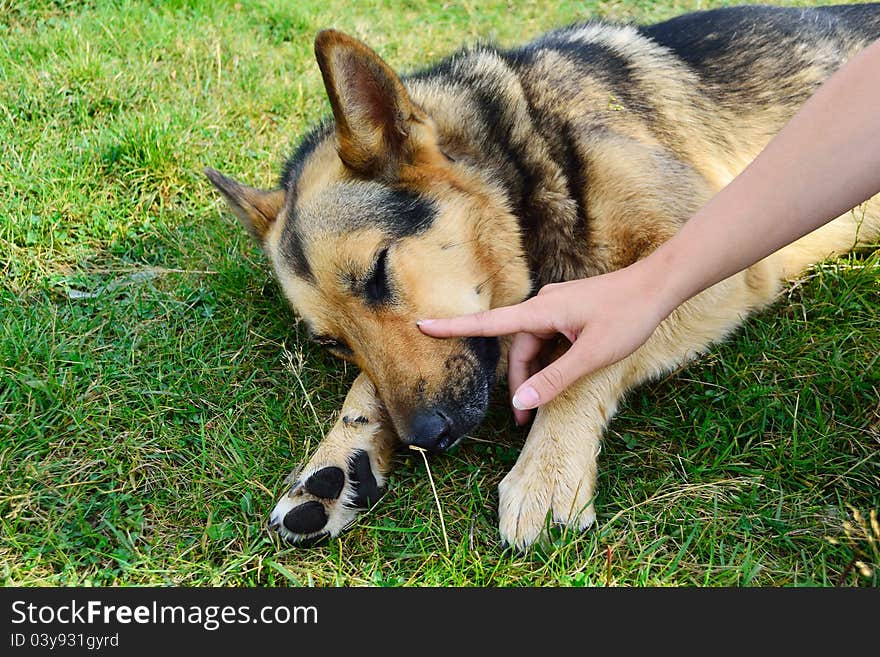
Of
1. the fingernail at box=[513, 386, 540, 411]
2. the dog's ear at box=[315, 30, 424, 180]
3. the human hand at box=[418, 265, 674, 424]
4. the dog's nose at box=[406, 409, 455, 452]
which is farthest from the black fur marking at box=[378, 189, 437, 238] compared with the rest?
the fingernail at box=[513, 386, 540, 411]

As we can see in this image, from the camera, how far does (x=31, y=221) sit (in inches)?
176

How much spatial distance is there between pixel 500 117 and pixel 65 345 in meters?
2.52

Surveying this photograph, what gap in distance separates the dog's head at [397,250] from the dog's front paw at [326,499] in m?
0.35

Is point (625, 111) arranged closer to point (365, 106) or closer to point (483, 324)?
point (365, 106)

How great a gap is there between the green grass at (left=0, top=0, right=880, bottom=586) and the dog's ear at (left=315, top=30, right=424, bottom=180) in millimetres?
1101

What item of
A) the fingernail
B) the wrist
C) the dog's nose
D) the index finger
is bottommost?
the dog's nose

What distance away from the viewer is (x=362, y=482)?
309 centimetres

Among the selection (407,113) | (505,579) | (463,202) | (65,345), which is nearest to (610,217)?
(463,202)

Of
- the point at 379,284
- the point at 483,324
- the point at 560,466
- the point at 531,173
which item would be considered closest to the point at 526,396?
the point at 483,324

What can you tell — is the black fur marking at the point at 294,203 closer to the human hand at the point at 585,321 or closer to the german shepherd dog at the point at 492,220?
the german shepherd dog at the point at 492,220

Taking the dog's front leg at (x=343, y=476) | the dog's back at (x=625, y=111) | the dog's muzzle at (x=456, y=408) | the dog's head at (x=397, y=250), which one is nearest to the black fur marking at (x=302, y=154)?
the dog's head at (x=397, y=250)

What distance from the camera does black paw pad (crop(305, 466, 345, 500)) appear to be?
118 inches

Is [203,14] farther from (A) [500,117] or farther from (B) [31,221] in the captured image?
(A) [500,117]

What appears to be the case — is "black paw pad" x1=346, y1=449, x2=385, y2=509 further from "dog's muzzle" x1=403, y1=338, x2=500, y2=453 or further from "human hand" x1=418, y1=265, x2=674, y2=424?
"human hand" x1=418, y1=265, x2=674, y2=424
